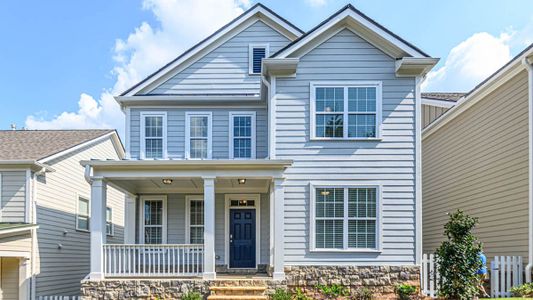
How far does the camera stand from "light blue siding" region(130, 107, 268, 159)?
14.5 meters

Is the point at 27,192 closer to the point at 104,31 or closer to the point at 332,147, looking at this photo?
the point at 104,31

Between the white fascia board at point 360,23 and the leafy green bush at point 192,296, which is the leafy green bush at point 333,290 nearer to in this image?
the leafy green bush at point 192,296

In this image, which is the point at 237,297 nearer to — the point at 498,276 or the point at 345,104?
the point at 345,104

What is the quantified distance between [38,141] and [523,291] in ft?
48.9

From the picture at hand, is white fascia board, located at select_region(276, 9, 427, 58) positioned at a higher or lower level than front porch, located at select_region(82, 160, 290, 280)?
higher

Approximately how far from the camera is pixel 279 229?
36.7 ft

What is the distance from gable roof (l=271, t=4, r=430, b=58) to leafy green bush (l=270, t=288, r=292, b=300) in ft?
18.8

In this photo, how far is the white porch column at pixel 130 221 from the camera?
571 inches

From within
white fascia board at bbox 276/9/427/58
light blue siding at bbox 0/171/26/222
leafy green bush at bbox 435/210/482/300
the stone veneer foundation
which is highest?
white fascia board at bbox 276/9/427/58

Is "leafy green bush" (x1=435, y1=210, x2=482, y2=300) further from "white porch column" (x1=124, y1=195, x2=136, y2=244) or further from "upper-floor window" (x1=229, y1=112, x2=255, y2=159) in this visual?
"white porch column" (x1=124, y1=195, x2=136, y2=244)

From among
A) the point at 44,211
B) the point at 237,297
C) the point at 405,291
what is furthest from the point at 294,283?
the point at 44,211

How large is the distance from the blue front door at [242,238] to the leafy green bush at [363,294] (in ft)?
13.2

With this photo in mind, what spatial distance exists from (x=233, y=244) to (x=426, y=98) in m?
9.05

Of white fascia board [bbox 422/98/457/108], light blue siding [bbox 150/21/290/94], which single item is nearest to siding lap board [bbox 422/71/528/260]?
white fascia board [bbox 422/98/457/108]
